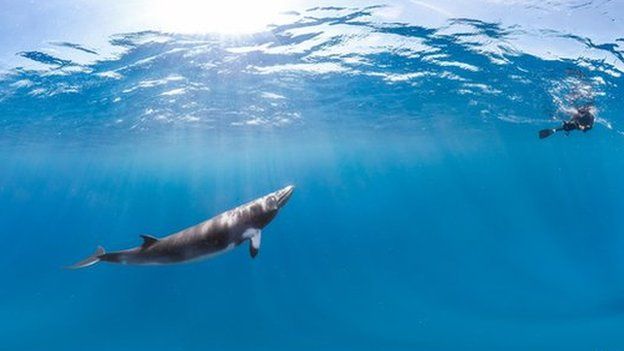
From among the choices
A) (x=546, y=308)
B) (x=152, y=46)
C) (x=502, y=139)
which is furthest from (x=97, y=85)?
(x=502, y=139)

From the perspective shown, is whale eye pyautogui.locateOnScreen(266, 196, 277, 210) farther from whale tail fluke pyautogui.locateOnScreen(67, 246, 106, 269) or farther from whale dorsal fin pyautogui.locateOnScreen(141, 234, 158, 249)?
whale tail fluke pyautogui.locateOnScreen(67, 246, 106, 269)

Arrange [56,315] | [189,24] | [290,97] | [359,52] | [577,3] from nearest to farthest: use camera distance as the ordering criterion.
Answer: [577,3]
[189,24]
[359,52]
[290,97]
[56,315]

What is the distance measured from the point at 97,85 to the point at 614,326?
1162 inches

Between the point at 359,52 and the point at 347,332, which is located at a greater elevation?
the point at 359,52

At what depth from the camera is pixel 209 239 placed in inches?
263

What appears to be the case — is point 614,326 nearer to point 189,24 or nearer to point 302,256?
point 189,24

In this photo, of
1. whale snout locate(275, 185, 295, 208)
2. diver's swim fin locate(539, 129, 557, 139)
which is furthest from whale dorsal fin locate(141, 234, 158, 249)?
diver's swim fin locate(539, 129, 557, 139)

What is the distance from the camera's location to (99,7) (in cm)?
1303

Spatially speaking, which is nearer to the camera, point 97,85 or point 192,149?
point 97,85

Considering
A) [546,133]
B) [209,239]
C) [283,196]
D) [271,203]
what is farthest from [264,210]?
[546,133]

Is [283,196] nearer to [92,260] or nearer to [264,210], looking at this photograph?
[264,210]

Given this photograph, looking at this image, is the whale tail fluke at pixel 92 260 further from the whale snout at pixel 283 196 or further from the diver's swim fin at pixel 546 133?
the diver's swim fin at pixel 546 133

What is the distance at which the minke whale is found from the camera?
667 centimetres

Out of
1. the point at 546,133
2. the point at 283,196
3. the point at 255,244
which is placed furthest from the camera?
the point at 546,133
